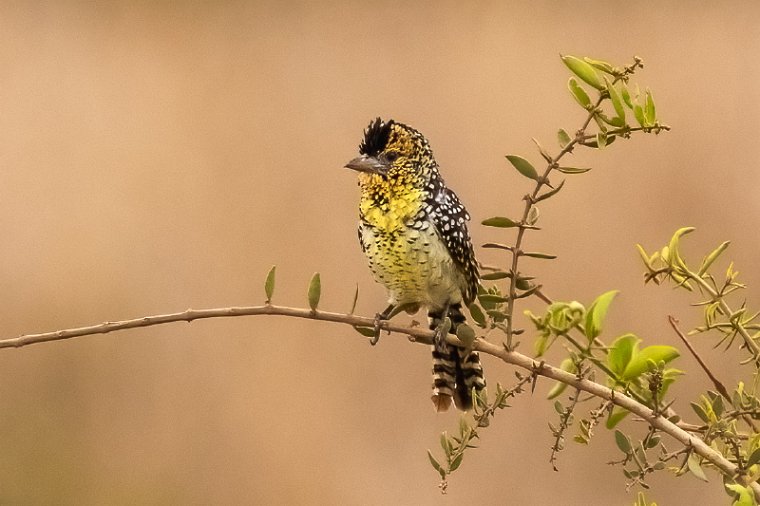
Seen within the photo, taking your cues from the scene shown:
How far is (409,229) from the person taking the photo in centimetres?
112

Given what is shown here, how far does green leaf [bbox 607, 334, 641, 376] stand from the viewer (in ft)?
1.61

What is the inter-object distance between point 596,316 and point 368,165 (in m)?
0.61

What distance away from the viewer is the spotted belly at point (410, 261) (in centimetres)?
111

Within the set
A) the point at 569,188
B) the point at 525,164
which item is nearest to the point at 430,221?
the point at 525,164

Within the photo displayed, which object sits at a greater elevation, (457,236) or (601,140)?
(601,140)

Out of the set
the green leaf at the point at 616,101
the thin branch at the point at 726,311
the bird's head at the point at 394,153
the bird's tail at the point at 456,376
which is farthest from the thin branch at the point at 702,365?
the bird's head at the point at 394,153

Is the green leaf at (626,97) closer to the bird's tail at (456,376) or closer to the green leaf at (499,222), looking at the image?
the green leaf at (499,222)

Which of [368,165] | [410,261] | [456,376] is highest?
[368,165]

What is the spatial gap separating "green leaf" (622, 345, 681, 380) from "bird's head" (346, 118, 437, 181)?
60 centimetres

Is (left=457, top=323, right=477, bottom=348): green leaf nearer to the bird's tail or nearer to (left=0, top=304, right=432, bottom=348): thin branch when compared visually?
(left=0, top=304, right=432, bottom=348): thin branch

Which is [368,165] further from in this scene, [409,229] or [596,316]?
[596,316]

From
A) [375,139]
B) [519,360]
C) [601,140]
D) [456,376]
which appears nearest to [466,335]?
[519,360]

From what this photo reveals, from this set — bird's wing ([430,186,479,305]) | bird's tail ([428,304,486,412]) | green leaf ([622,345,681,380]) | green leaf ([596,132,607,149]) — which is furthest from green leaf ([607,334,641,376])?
bird's wing ([430,186,479,305])

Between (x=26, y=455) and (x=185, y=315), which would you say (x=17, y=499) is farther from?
(x=185, y=315)
